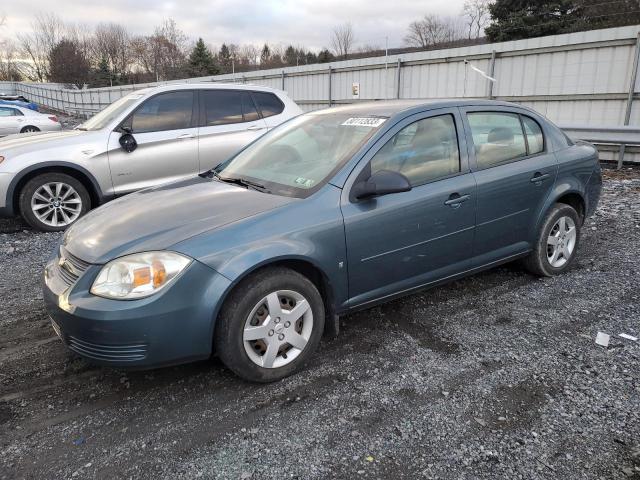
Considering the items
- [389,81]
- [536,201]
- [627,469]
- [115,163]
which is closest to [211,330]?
[627,469]

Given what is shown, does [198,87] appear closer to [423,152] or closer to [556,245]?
[423,152]

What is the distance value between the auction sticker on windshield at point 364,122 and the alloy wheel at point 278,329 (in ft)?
4.38

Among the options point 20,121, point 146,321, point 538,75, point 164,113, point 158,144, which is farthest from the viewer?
point 20,121

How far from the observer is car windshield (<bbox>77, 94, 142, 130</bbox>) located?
6.51 m

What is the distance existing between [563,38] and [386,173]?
929 cm

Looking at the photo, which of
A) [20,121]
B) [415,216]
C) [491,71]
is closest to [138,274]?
[415,216]

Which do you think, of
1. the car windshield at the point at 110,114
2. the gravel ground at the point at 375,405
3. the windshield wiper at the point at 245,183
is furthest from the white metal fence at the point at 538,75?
the windshield wiper at the point at 245,183

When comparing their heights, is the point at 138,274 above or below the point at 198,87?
below

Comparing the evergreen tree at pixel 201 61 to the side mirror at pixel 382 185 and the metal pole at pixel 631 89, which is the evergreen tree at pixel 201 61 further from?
the side mirror at pixel 382 185

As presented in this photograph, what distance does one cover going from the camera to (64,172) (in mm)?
6223

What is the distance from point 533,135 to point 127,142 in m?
4.78

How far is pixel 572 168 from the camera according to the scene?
434 centimetres

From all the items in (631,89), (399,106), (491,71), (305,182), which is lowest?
(305,182)

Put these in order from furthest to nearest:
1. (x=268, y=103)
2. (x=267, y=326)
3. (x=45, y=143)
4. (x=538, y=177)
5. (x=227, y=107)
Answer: (x=268, y=103) < (x=227, y=107) < (x=45, y=143) < (x=538, y=177) < (x=267, y=326)
